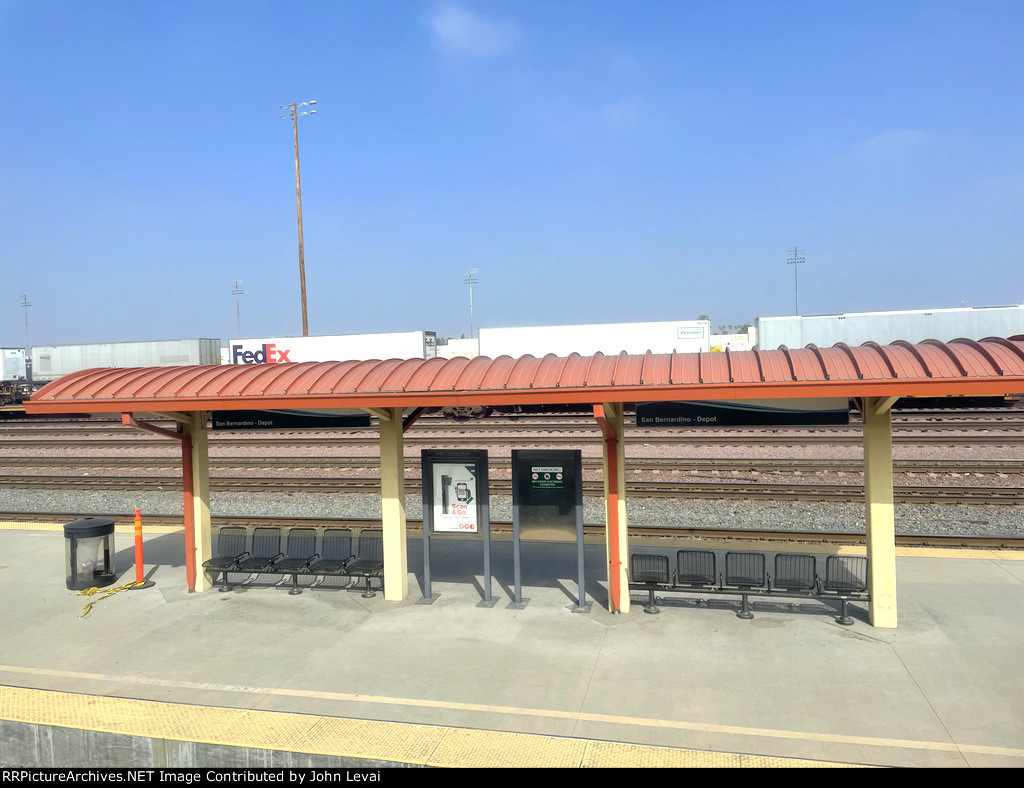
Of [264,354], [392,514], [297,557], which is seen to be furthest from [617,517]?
[264,354]

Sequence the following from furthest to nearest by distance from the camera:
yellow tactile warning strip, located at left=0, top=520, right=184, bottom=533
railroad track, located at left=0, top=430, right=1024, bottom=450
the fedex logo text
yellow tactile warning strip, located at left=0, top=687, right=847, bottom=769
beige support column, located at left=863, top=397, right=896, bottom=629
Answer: the fedex logo text → railroad track, located at left=0, top=430, right=1024, bottom=450 → yellow tactile warning strip, located at left=0, top=520, right=184, bottom=533 → beige support column, located at left=863, top=397, right=896, bottom=629 → yellow tactile warning strip, located at left=0, top=687, right=847, bottom=769

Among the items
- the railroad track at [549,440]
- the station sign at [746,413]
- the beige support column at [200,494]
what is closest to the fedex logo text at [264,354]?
the railroad track at [549,440]

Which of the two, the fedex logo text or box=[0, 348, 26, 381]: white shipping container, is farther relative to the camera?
box=[0, 348, 26, 381]: white shipping container

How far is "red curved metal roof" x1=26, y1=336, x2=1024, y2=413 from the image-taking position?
7.72 meters

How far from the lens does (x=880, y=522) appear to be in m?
8.60

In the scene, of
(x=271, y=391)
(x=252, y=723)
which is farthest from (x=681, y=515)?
(x=252, y=723)

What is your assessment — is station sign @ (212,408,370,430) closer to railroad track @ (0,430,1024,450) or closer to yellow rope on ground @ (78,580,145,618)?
yellow rope on ground @ (78,580,145,618)

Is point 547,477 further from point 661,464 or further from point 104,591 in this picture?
point 661,464

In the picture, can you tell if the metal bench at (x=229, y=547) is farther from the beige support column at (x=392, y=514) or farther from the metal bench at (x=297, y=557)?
the beige support column at (x=392, y=514)

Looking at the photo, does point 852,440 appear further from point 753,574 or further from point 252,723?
point 252,723

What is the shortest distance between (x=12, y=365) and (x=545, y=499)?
45.0 metres

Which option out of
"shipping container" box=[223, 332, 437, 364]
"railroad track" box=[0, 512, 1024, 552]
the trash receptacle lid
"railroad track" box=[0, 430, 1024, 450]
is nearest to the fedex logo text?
"shipping container" box=[223, 332, 437, 364]

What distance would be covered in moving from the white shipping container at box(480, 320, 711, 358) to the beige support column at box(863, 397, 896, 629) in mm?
23496

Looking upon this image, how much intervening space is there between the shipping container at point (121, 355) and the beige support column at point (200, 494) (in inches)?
1147
